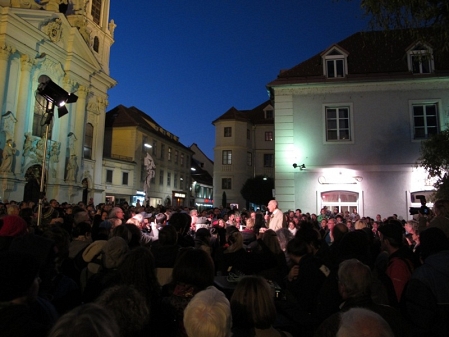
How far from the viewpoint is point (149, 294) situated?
3.10 m

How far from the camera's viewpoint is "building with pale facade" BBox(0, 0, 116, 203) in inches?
939

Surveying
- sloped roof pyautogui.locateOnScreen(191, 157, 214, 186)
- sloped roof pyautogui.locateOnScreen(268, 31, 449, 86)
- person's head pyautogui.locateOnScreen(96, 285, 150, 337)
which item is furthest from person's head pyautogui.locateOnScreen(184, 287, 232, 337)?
sloped roof pyautogui.locateOnScreen(191, 157, 214, 186)

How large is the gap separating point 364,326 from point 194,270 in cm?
167

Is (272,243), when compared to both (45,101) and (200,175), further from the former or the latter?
(200,175)

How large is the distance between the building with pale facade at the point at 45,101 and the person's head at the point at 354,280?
24.9 metres

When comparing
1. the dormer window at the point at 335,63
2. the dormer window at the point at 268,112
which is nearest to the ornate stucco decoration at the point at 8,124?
the dormer window at the point at 335,63

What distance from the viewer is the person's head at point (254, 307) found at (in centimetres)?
260

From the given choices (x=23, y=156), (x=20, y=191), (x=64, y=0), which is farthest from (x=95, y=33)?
(x=20, y=191)

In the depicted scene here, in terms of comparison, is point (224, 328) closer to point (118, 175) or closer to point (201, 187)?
point (118, 175)

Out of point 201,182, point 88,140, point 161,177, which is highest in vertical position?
point 88,140

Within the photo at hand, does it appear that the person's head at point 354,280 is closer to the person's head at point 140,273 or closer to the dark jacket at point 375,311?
the dark jacket at point 375,311

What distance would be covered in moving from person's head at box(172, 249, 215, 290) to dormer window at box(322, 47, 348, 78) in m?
18.2

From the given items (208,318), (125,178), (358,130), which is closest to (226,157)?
(125,178)

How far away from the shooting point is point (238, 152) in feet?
152
